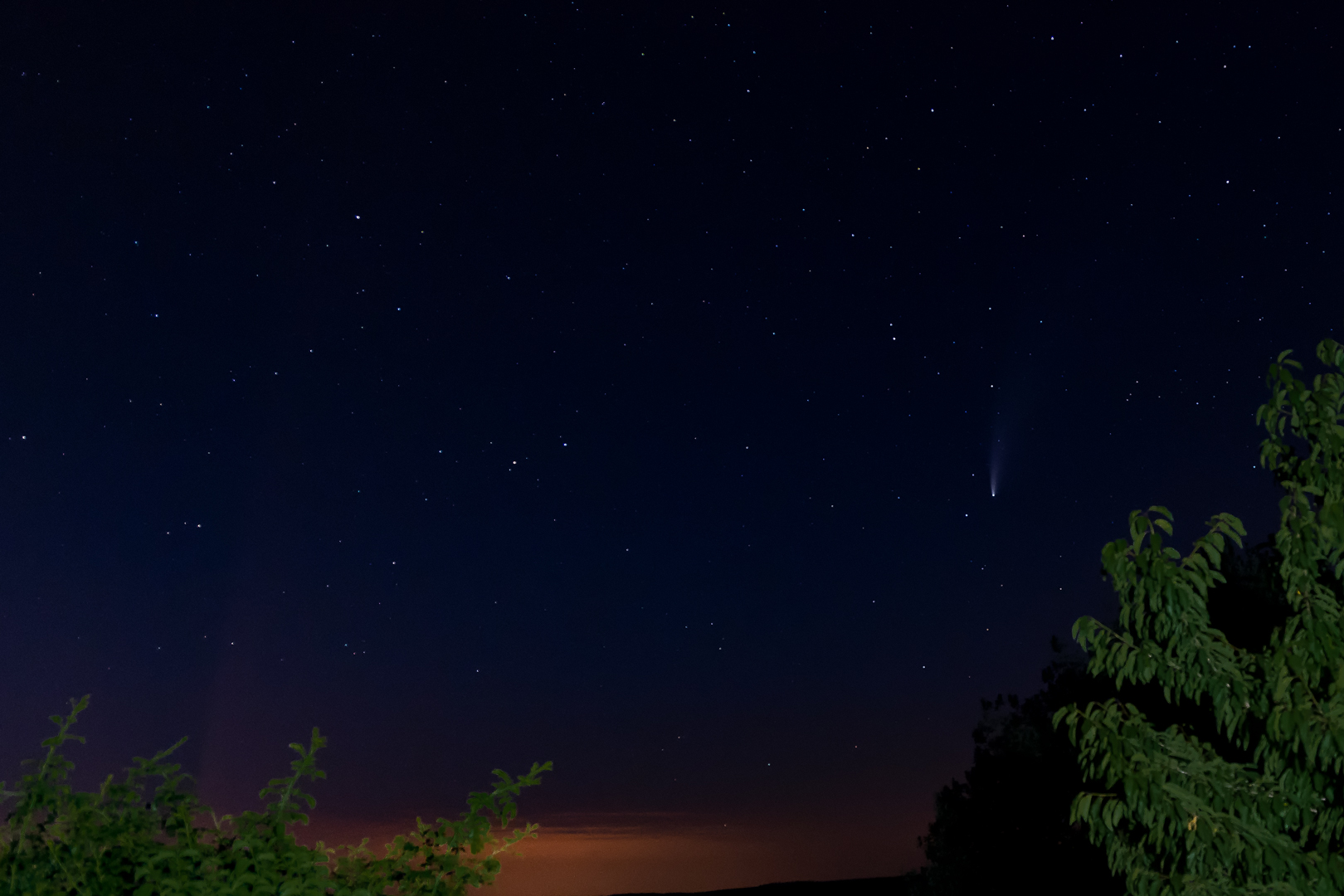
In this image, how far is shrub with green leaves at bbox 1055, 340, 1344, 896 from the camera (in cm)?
616

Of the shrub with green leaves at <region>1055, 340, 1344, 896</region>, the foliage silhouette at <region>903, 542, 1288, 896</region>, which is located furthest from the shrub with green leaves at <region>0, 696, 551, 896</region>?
the foliage silhouette at <region>903, 542, 1288, 896</region>

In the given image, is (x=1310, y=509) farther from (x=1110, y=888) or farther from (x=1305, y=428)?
(x=1110, y=888)

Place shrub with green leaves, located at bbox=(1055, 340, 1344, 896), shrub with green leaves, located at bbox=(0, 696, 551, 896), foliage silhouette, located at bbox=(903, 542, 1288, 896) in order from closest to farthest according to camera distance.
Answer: shrub with green leaves, located at bbox=(0, 696, 551, 896) < shrub with green leaves, located at bbox=(1055, 340, 1344, 896) < foliage silhouette, located at bbox=(903, 542, 1288, 896)

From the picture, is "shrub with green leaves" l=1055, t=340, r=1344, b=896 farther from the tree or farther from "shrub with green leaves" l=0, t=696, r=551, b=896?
the tree

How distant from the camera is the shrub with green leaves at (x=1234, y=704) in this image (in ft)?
20.2

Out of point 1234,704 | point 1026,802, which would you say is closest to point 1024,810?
point 1026,802

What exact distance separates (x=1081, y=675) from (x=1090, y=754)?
78.9 feet

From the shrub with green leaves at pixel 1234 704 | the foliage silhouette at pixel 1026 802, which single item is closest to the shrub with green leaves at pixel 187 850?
the shrub with green leaves at pixel 1234 704

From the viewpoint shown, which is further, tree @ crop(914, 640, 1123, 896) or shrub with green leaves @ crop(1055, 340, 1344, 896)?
tree @ crop(914, 640, 1123, 896)

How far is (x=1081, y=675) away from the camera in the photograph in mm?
28703

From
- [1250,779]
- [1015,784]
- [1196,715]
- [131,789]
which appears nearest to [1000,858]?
[1015,784]

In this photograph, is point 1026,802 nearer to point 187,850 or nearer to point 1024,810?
point 1024,810

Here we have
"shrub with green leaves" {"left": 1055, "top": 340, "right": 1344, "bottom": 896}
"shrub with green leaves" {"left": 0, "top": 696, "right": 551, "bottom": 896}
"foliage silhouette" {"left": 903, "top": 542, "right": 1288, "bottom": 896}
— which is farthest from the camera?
"foliage silhouette" {"left": 903, "top": 542, "right": 1288, "bottom": 896}

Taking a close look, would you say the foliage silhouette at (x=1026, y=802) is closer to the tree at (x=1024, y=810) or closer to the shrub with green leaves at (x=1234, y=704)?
the tree at (x=1024, y=810)
